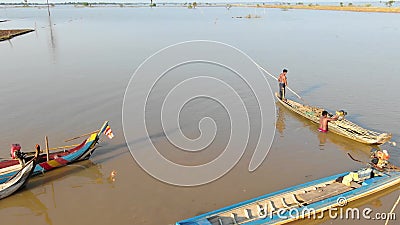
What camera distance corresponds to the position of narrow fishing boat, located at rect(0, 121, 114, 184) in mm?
8594

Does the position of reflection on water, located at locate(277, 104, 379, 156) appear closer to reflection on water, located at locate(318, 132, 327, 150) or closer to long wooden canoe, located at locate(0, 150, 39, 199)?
reflection on water, located at locate(318, 132, 327, 150)

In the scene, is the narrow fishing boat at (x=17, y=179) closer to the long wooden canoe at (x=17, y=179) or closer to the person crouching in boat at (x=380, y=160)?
the long wooden canoe at (x=17, y=179)

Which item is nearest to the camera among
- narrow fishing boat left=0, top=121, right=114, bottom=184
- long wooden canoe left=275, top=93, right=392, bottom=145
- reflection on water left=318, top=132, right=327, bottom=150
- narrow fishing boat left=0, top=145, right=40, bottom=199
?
narrow fishing boat left=0, top=145, right=40, bottom=199

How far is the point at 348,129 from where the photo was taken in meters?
11.8

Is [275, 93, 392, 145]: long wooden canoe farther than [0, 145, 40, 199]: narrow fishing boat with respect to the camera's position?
Yes

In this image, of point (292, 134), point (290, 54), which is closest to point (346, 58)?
point (290, 54)

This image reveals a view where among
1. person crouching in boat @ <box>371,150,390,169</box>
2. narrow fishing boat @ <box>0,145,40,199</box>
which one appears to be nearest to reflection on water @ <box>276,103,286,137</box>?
person crouching in boat @ <box>371,150,390,169</box>

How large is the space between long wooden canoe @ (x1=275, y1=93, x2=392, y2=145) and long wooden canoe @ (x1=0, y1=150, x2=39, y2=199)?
30.2 ft

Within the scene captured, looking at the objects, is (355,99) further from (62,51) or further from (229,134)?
(62,51)

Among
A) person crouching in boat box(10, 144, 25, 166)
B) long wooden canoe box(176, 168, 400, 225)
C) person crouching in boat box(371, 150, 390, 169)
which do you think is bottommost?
long wooden canoe box(176, 168, 400, 225)

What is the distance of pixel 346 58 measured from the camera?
25219mm

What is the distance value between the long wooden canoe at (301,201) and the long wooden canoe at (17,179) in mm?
3986

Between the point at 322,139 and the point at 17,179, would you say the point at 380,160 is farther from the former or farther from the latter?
the point at 17,179

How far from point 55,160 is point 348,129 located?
29.5ft
